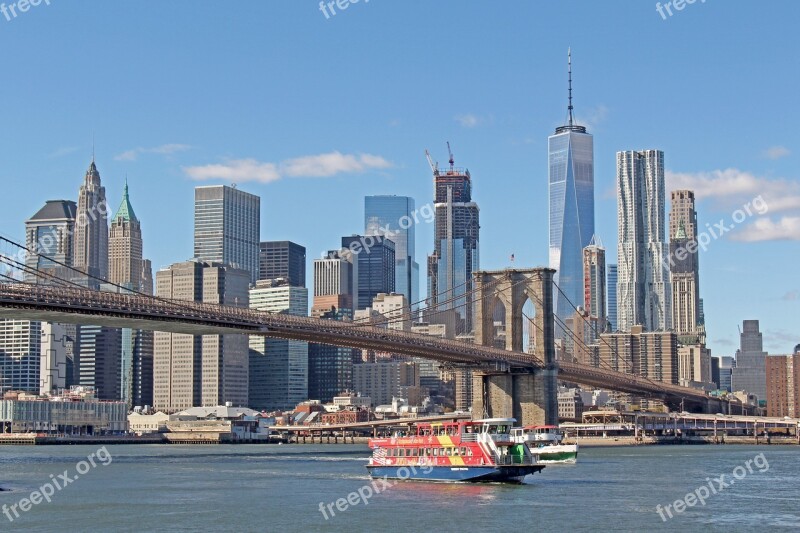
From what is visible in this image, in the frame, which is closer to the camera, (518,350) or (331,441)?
(518,350)

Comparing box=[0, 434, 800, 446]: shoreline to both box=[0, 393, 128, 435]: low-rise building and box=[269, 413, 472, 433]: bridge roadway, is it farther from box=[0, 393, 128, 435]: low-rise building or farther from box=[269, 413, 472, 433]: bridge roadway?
box=[0, 393, 128, 435]: low-rise building

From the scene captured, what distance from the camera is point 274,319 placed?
88875mm

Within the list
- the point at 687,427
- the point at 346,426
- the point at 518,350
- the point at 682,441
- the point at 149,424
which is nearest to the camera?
the point at 518,350

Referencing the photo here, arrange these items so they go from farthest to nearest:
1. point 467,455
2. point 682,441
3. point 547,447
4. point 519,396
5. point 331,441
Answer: point 331,441 < point 682,441 < point 519,396 < point 547,447 < point 467,455

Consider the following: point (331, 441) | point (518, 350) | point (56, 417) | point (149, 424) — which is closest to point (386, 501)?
point (518, 350)

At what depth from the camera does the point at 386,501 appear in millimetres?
53219

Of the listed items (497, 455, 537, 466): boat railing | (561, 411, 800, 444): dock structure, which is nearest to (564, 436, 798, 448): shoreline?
(561, 411, 800, 444): dock structure

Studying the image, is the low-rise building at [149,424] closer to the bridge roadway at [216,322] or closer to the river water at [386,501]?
the bridge roadway at [216,322]

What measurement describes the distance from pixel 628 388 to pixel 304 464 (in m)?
56.9

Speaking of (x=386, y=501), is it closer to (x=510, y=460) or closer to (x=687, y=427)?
(x=510, y=460)

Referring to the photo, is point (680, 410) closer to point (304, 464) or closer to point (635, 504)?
point (304, 464)

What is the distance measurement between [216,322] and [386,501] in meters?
33.1

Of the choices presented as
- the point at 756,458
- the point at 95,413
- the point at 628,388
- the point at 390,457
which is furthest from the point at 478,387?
the point at 95,413

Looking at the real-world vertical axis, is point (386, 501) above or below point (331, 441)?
above
